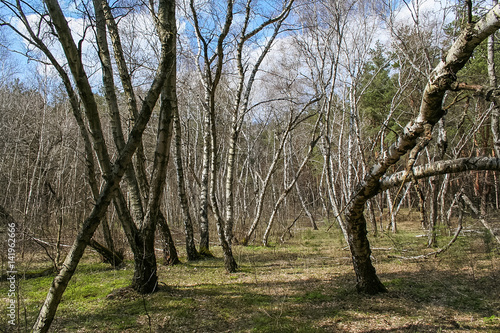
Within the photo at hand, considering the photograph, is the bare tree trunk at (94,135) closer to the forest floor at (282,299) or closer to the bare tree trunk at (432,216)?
the forest floor at (282,299)

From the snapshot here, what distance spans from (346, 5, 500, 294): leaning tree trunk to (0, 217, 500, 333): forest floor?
54cm

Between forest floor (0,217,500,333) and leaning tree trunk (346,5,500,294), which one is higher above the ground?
leaning tree trunk (346,5,500,294)

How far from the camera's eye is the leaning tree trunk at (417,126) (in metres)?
2.48

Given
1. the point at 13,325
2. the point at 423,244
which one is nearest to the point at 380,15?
the point at 423,244

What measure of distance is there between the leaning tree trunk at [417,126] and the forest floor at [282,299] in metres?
0.54

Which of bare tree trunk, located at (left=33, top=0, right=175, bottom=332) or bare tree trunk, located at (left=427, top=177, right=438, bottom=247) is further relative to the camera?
bare tree trunk, located at (left=427, top=177, right=438, bottom=247)

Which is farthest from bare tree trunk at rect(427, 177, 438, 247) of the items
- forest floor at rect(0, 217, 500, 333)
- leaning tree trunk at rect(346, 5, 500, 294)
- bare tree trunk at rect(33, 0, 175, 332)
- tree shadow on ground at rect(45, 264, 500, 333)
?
bare tree trunk at rect(33, 0, 175, 332)

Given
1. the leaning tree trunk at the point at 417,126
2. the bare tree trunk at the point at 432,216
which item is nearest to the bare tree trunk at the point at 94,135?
the leaning tree trunk at the point at 417,126

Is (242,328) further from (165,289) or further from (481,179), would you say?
(481,179)

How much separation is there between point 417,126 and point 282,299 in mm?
3169

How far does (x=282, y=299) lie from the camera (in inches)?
186

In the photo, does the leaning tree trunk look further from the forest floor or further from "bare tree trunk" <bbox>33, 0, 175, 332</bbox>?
"bare tree trunk" <bbox>33, 0, 175, 332</bbox>

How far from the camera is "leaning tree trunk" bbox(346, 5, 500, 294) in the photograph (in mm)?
2480

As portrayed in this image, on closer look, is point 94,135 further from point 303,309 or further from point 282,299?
point 303,309
